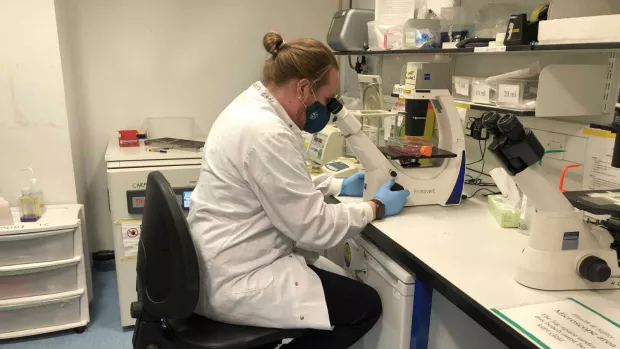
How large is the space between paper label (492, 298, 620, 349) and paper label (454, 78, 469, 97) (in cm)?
113

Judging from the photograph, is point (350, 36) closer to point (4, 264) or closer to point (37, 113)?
point (37, 113)

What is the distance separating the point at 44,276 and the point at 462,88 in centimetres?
221

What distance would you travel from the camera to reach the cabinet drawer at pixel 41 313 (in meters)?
2.30

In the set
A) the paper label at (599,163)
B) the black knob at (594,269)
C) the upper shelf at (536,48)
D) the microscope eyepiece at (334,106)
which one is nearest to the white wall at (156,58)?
the upper shelf at (536,48)

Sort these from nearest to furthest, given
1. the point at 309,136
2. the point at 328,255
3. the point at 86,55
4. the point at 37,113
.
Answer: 1. the point at 328,255
2. the point at 37,113
3. the point at 309,136
4. the point at 86,55

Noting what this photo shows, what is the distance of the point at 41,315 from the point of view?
2365 mm

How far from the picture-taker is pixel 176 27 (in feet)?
9.78

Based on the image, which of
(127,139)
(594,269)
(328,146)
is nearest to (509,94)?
(594,269)

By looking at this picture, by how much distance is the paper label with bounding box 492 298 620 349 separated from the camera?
0.94 metres

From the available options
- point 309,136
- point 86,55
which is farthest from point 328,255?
point 86,55

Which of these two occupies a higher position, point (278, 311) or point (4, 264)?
point (278, 311)

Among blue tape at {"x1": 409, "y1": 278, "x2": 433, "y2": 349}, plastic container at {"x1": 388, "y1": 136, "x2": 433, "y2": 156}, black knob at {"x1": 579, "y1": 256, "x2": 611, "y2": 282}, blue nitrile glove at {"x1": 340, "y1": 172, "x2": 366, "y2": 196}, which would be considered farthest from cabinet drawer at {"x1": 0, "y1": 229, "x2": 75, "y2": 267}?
black knob at {"x1": 579, "y1": 256, "x2": 611, "y2": 282}

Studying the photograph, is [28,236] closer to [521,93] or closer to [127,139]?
[127,139]

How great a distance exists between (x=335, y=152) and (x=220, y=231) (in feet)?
3.89
